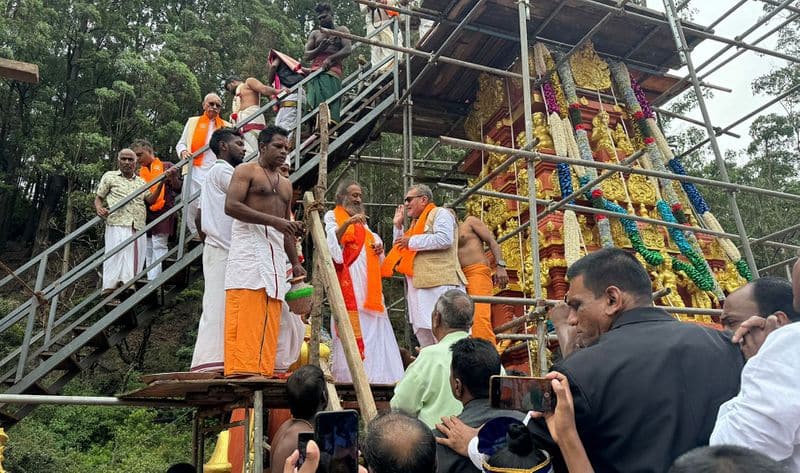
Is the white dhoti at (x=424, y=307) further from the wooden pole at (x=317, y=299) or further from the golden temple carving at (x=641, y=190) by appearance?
the golden temple carving at (x=641, y=190)

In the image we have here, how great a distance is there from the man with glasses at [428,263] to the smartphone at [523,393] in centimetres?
343

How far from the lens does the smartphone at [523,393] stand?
1570 millimetres

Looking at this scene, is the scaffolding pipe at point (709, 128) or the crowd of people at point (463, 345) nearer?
the crowd of people at point (463, 345)

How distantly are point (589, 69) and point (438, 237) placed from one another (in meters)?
4.07

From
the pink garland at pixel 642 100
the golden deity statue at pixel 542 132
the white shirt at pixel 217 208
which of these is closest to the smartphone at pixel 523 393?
the white shirt at pixel 217 208

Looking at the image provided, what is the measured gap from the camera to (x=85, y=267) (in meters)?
5.86

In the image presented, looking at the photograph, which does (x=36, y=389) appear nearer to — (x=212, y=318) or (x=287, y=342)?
(x=212, y=318)

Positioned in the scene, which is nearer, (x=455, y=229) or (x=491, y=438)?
(x=491, y=438)

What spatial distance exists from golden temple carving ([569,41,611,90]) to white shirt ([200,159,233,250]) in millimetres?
5209

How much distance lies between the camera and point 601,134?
7.61 m

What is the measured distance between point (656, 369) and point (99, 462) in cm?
1119

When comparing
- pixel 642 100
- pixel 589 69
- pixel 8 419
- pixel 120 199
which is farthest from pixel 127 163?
pixel 642 100

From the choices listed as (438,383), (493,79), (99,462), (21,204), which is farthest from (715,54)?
(21,204)

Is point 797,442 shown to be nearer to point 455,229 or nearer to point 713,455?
point 713,455
